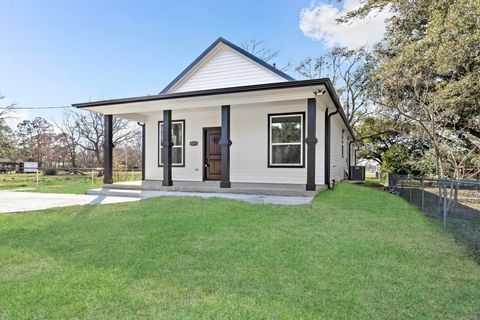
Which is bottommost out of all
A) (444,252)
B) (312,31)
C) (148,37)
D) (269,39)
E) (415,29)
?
(444,252)

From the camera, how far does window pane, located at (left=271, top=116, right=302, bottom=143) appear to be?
909 cm

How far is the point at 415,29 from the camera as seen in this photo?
10.5 m

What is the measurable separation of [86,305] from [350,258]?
2.62 m

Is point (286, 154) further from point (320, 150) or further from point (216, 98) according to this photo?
point (216, 98)

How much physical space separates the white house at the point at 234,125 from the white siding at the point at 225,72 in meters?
0.04

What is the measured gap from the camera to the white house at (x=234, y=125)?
7.83m

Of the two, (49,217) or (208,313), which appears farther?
(49,217)

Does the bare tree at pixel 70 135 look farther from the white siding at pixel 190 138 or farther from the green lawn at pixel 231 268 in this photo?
the green lawn at pixel 231 268

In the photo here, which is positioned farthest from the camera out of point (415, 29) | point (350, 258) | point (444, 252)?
point (415, 29)

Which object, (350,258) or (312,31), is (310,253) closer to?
(350,258)

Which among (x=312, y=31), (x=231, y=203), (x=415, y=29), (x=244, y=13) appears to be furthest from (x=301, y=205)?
(x=312, y=31)

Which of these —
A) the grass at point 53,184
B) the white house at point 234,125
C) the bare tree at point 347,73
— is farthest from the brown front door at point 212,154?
the bare tree at point 347,73

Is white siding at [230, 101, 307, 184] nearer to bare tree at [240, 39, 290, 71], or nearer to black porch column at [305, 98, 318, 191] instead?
black porch column at [305, 98, 318, 191]

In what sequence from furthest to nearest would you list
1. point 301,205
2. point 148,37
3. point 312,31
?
1. point 312,31
2. point 148,37
3. point 301,205
